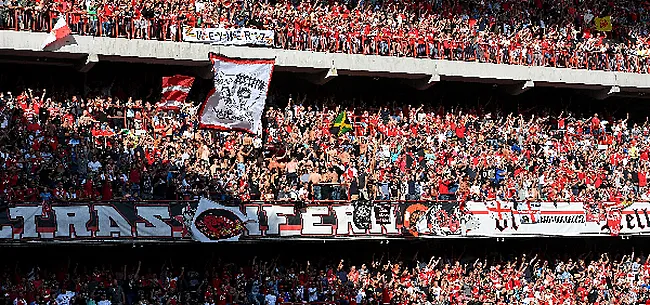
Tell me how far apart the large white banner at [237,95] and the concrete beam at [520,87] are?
6842 millimetres

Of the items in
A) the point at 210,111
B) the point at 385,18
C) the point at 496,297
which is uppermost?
the point at 385,18

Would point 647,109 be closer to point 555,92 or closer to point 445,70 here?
point 555,92

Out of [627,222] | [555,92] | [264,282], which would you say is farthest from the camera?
[555,92]

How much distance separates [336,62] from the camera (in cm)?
2534

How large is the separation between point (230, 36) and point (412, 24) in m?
5.53

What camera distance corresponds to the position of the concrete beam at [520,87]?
27750 mm

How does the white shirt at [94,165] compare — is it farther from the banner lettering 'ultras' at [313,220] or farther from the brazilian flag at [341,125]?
the brazilian flag at [341,125]

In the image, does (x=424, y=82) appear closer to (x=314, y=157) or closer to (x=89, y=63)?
(x=314, y=157)

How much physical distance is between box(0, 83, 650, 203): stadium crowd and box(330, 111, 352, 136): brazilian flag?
3.2 inches

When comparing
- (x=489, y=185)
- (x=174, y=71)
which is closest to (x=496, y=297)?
(x=489, y=185)

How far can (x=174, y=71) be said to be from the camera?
2478 cm

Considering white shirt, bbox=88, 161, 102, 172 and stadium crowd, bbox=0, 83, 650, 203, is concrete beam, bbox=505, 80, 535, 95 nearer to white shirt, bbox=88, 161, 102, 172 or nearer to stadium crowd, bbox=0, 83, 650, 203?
stadium crowd, bbox=0, 83, 650, 203

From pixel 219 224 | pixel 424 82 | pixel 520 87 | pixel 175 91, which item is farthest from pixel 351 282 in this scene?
pixel 520 87

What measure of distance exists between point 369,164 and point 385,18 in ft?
13.1
